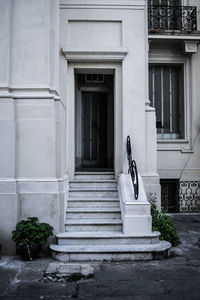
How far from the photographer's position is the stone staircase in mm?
5609

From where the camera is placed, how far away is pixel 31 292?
4.28 m

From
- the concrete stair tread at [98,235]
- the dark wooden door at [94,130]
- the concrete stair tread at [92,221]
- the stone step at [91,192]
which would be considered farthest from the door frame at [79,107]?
the concrete stair tread at [98,235]

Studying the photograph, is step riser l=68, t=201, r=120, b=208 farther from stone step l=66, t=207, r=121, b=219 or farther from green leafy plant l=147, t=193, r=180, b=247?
green leafy plant l=147, t=193, r=180, b=247

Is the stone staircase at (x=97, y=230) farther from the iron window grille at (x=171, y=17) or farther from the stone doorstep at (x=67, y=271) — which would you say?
the iron window grille at (x=171, y=17)

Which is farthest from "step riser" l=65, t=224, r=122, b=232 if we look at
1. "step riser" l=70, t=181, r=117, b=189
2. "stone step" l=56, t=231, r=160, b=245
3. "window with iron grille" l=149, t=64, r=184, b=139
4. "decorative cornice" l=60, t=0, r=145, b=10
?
"decorative cornice" l=60, t=0, r=145, b=10

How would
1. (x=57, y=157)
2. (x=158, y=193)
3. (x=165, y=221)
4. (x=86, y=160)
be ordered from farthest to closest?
(x=86, y=160) → (x=158, y=193) → (x=165, y=221) → (x=57, y=157)

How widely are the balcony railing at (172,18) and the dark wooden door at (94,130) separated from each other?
3.20 m

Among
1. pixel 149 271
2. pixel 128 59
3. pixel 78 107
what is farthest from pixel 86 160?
pixel 149 271

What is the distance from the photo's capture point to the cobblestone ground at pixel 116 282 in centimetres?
418

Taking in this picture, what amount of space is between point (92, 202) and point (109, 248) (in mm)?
1594

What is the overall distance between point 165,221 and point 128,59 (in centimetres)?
448

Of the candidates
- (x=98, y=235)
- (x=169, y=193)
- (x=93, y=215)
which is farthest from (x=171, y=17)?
(x=98, y=235)

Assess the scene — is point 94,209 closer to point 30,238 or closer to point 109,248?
point 109,248

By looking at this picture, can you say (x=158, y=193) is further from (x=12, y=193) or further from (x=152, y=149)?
(x=12, y=193)
